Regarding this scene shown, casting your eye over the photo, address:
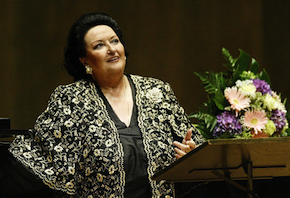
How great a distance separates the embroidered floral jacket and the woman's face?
152 millimetres

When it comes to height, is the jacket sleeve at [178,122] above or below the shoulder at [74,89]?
below

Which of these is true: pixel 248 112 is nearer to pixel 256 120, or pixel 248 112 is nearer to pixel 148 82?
pixel 256 120

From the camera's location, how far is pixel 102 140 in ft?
6.74

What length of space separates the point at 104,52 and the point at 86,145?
1.73 feet

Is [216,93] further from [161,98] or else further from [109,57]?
[109,57]

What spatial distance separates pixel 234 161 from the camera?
59.4 inches

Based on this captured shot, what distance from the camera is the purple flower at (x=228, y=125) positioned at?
2304 mm

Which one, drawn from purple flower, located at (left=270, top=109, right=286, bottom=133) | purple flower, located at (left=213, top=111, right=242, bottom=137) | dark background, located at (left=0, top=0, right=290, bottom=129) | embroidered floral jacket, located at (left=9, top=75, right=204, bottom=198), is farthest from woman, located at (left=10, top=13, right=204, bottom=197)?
dark background, located at (left=0, top=0, right=290, bottom=129)

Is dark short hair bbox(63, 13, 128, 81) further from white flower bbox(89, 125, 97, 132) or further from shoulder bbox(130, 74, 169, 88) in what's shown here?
white flower bbox(89, 125, 97, 132)

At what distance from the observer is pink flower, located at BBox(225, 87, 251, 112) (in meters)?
2.29

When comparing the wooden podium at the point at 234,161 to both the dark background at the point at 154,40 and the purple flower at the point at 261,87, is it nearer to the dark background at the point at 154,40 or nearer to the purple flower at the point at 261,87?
the purple flower at the point at 261,87

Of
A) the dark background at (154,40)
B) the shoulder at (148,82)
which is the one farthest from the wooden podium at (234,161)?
the dark background at (154,40)

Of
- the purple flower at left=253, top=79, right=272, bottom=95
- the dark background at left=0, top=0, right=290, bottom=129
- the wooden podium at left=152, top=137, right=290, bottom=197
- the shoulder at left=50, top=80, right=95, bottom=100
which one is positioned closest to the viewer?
the wooden podium at left=152, top=137, right=290, bottom=197

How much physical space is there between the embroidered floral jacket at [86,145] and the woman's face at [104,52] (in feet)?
0.50
